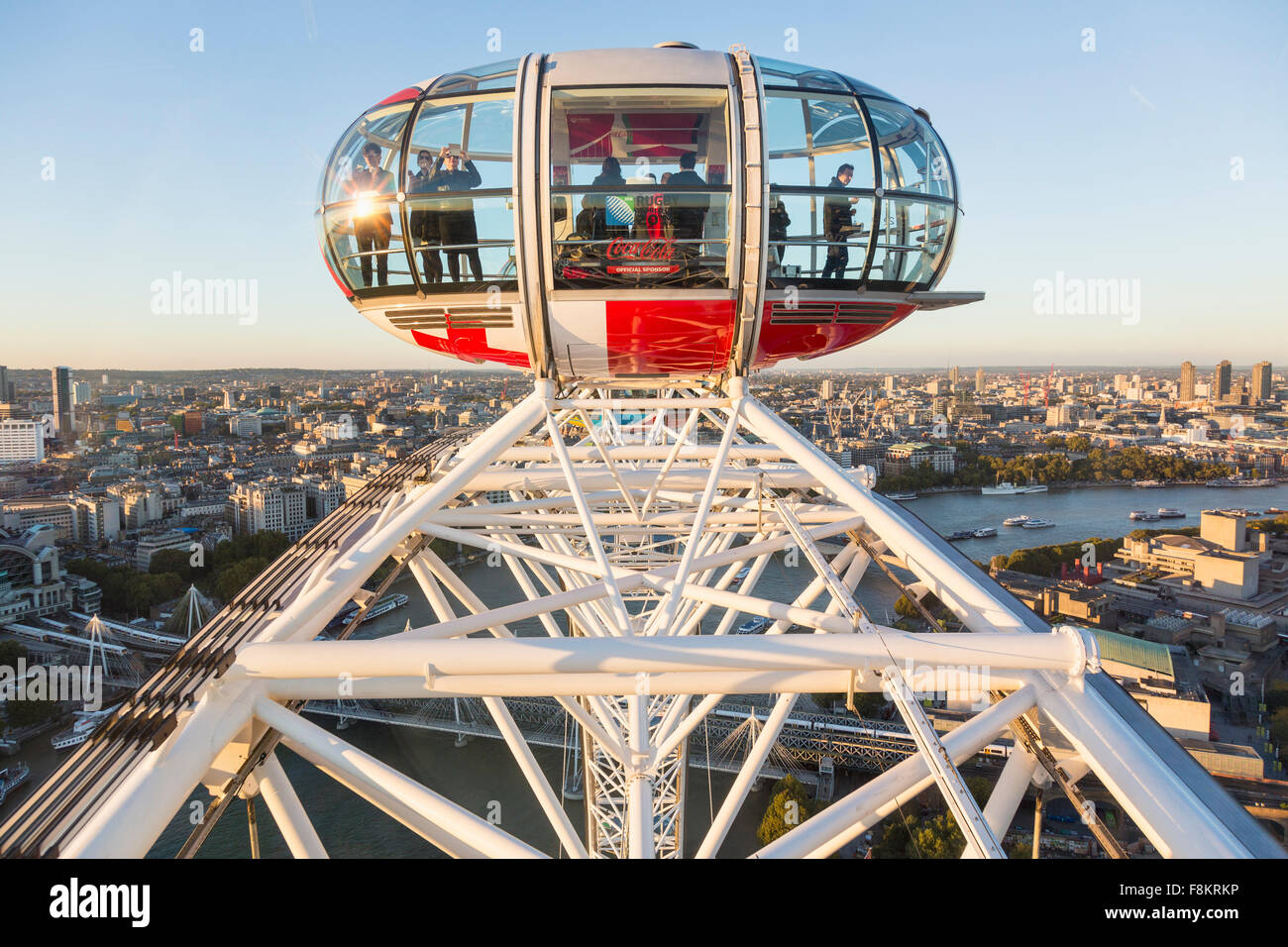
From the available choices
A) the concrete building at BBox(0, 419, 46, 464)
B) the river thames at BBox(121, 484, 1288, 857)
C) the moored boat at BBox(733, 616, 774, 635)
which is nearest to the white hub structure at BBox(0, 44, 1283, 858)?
the river thames at BBox(121, 484, 1288, 857)

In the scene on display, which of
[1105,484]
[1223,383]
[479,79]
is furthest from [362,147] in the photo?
[1223,383]

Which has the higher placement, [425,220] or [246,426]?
[425,220]

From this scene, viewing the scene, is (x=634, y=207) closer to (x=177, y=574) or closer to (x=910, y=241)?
(x=910, y=241)

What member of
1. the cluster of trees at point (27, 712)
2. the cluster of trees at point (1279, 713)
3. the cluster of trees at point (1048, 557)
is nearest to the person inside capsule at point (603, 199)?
the cluster of trees at point (1279, 713)

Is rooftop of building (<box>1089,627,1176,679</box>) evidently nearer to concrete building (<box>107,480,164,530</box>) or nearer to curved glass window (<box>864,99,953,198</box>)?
curved glass window (<box>864,99,953,198</box>)

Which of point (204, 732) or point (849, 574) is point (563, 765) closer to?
point (849, 574)

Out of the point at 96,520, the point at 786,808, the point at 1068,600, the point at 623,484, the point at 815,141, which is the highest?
the point at 815,141
